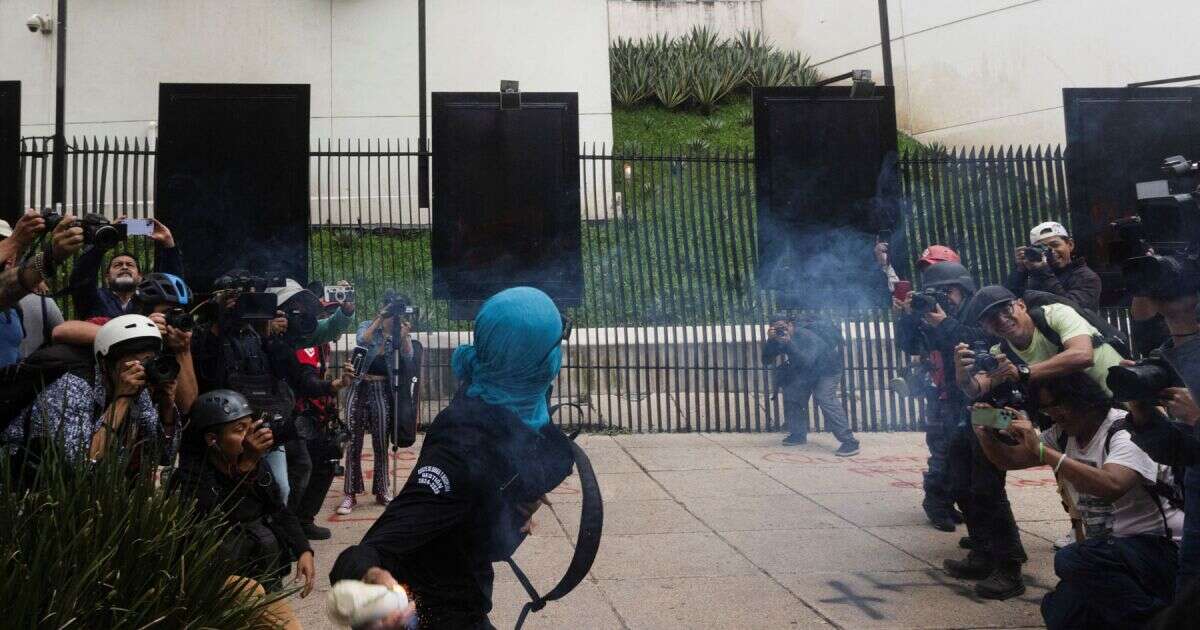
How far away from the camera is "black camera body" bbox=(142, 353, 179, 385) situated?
3.68 m

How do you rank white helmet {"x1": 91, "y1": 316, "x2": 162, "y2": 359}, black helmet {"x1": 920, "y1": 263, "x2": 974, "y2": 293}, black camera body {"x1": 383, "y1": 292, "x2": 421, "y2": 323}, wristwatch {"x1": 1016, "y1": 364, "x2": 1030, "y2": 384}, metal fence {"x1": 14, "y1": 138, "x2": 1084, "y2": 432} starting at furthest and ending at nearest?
metal fence {"x1": 14, "y1": 138, "x2": 1084, "y2": 432}, black camera body {"x1": 383, "y1": 292, "x2": 421, "y2": 323}, black helmet {"x1": 920, "y1": 263, "x2": 974, "y2": 293}, wristwatch {"x1": 1016, "y1": 364, "x2": 1030, "y2": 384}, white helmet {"x1": 91, "y1": 316, "x2": 162, "y2": 359}

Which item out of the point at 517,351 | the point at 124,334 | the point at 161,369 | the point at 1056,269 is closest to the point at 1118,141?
the point at 1056,269

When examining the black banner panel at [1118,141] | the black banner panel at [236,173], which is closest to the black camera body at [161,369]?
the black banner panel at [236,173]

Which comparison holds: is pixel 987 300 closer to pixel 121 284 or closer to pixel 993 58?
pixel 121 284

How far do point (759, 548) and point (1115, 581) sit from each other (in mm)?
2262

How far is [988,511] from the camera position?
4723 mm

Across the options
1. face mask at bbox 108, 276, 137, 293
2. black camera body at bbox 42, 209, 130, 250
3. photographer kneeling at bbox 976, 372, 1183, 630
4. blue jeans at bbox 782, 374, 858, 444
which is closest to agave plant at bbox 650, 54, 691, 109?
blue jeans at bbox 782, 374, 858, 444

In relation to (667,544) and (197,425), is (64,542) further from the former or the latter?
(667,544)

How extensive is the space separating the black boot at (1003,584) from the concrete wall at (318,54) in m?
10.9

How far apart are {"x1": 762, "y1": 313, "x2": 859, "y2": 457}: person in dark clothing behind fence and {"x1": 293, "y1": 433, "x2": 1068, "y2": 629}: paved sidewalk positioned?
62 cm

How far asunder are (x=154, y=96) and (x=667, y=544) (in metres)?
11.6

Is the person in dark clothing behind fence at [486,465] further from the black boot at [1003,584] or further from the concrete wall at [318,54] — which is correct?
the concrete wall at [318,54]

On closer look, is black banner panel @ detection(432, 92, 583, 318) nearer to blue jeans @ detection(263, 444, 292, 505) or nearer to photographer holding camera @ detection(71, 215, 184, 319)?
photographer holding camera @ detection(71, 215, 184, 319)

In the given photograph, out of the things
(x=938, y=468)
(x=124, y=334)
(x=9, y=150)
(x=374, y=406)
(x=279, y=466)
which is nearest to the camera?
(x=124, y=334)
